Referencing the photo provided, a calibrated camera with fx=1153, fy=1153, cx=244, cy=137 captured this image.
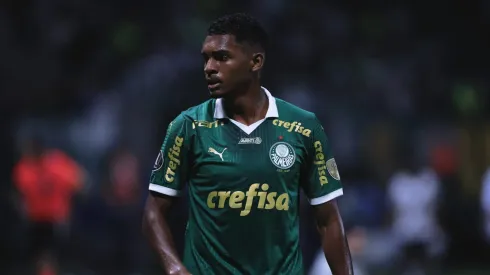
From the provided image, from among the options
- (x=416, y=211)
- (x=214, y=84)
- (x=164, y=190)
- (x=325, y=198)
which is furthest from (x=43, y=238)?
(x=214, y=84)

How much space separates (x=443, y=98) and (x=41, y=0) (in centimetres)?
583

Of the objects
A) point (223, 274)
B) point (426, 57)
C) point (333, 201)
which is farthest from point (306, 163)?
point (426, 57)

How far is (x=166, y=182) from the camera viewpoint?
210 inches

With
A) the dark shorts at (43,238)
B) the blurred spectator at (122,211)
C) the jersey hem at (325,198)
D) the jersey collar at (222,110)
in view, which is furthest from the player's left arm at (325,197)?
the blurred spectator at (122,211)

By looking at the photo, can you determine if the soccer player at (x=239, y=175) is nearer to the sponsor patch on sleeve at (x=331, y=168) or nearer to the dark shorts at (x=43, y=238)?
the sponsor patch on sleeve at (x=331, y=168)

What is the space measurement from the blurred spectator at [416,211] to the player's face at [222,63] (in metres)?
7.99

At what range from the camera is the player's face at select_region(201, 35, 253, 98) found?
5230 mm

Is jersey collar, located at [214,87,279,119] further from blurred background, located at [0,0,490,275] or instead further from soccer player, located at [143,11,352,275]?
blurred background, located at [0,0,490,275]

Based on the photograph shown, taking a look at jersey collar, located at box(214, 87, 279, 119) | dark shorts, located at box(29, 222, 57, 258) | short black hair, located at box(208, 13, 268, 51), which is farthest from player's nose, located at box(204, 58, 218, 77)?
dark shorts, located at box(29, 222, 57, 258)

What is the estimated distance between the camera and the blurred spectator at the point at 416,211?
13023mm

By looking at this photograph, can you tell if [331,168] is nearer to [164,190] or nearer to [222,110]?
[222,110]

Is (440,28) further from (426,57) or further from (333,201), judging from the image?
(333,201)

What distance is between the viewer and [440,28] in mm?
16641

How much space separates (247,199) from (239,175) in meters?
0.12
